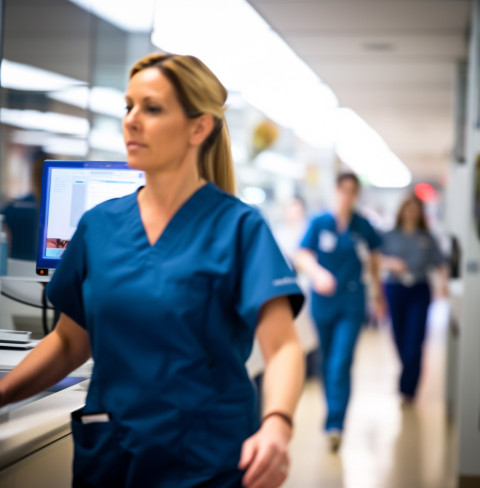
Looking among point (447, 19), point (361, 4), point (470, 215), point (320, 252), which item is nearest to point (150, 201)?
point (470, 215)

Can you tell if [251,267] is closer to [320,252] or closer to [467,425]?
[467,425]

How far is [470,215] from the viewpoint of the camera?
390 cm

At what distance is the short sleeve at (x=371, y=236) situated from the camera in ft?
16.5

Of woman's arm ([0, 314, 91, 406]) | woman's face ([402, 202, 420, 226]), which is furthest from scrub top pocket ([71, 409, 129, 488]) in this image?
woman's face ([402, 202, 420, 226])

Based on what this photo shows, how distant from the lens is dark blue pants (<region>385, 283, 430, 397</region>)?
6027 mm

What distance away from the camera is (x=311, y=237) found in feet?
15.9

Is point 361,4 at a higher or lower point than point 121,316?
higher

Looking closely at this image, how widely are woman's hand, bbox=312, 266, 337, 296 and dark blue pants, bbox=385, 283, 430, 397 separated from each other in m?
1.64

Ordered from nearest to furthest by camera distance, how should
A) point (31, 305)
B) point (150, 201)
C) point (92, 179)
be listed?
point (150, 201) < point (92, 179) < point (31, 305)

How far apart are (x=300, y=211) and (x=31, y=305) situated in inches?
227

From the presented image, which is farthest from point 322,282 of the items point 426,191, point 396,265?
point 426,191

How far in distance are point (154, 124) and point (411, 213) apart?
17.4 feet

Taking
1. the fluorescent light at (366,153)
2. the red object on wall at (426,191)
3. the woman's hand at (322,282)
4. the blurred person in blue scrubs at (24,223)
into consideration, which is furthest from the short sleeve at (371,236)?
the red object on wall at (426,191)

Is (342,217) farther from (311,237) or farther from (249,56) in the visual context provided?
(249,56)
